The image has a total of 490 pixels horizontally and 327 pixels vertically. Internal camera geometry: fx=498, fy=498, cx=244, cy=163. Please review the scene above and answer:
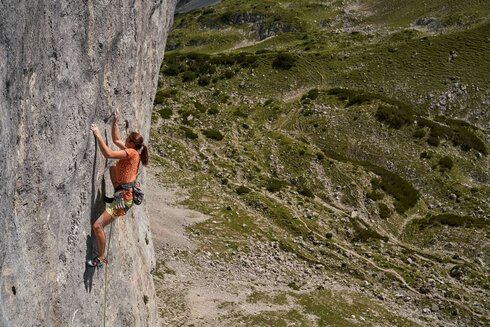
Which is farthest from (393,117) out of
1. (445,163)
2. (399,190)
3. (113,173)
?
(113,173)

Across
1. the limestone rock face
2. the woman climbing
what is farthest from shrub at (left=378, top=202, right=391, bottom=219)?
the woman climbing

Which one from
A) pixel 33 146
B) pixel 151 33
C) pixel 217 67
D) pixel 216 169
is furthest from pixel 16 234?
pixel 217 67

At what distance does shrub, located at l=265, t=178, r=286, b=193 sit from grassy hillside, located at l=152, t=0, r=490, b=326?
7.0 inches

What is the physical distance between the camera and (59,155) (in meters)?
11.6

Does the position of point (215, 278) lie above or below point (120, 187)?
below

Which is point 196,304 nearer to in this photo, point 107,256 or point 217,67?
point 107,256

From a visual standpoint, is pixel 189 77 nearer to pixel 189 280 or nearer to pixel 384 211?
pixel 384 211

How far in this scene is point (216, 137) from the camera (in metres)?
56.6

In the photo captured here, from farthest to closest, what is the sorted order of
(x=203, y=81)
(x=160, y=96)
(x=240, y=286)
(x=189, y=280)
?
1. (x=203, y=81)
2. (x=160, y=96)
3. (x=240, y=286)
4. (x=189, y=280)

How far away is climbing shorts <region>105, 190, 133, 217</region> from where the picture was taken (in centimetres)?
1374

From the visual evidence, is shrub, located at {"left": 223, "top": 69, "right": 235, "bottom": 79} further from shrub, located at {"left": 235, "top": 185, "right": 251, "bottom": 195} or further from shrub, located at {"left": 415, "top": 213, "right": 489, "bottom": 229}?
shrub, located at {"left": 415, "top": 213, "right": 489, "bottom": 229}

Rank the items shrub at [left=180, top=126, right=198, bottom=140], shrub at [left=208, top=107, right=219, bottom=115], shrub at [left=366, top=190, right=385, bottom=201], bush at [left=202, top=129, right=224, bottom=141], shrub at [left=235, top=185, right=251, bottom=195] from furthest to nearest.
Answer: shrub at [left=208, top=107, right=219, bottom=115] < bush at [left=202, top=129, right=224, bottom=141] < shrub at [left=180, top=126, right=198, bottom=140] < shrub at [left=366, top=190, right=385, bottom=201] < shrub at [left=235, top=185, right=251, bottom=195]

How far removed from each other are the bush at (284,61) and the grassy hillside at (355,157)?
29cm

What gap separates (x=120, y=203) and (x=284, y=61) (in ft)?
232
